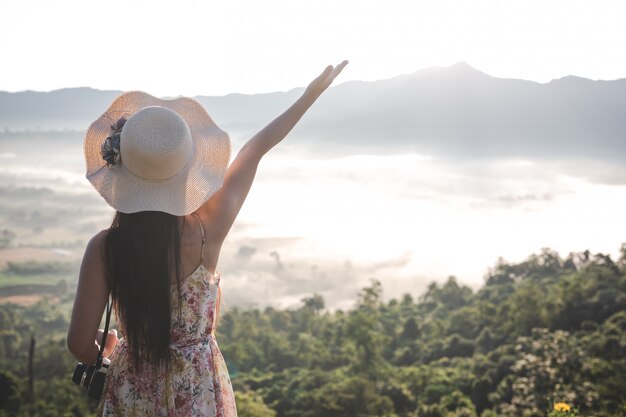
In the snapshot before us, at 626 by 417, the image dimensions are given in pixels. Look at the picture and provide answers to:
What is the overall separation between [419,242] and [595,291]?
148 metres

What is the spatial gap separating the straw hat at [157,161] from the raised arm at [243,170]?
0.25 feet

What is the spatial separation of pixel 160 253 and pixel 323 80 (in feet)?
2.23

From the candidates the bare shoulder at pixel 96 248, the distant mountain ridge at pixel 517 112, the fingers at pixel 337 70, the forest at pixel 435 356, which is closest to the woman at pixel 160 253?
the bare shoulder at pixel 96 248

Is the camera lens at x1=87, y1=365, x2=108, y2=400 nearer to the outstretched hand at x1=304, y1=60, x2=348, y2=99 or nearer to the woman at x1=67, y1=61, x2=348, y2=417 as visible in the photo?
the woman at x1=67, y1=61, x2=348, y2=417

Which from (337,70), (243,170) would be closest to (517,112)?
(337,70)

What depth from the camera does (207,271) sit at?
132 cm

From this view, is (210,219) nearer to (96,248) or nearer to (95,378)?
(96,248)

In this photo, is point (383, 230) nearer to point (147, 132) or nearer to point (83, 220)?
point (83, 220)

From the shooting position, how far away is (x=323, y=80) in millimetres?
1592

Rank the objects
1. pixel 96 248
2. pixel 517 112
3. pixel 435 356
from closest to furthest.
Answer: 1. pixel 96 248
2. pixel 435 356
3. pixel 517 112

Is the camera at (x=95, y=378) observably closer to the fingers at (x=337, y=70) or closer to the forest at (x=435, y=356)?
the fingers at (x=337, y=70)

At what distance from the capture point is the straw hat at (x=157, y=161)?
1195mm

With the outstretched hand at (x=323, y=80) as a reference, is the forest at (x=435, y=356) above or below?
below

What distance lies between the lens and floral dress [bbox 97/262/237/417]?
1311 mm
